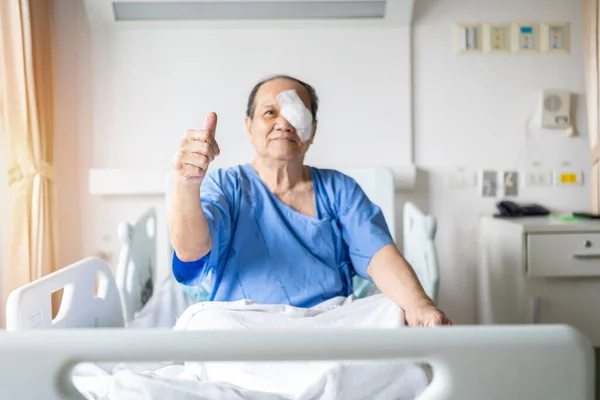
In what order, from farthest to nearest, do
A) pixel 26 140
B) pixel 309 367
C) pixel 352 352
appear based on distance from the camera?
pixel 26 140, pixel 309 367, pixel 352 352

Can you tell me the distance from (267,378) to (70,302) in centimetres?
60

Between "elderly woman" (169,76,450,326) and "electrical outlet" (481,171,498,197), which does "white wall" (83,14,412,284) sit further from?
"elderly woman" (169,76,450,326)

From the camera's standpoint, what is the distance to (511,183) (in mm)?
2209

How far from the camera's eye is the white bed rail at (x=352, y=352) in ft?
1.70

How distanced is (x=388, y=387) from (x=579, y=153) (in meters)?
1.92

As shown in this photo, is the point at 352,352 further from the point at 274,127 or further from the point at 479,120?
the point at 479,120

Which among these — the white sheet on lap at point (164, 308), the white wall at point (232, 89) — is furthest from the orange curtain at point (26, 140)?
the white sheet on lap at point (164, 308)

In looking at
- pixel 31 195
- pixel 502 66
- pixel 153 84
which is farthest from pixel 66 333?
pixel 502 66

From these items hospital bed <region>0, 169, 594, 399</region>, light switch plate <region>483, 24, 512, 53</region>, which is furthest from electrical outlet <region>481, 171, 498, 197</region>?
hospital bed <region>0, 169, 594, 399</region>

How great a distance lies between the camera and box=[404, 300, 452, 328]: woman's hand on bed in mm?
934

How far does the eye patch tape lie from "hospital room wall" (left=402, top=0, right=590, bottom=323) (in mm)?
1106

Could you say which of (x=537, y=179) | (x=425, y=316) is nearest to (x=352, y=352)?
(x=425, y=316)

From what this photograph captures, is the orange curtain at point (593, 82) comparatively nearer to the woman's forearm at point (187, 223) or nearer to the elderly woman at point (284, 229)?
the elderly woman at point (284, 229)

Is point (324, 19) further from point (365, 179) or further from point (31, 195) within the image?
point (31, 195)
